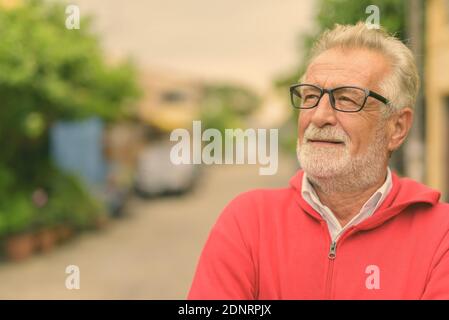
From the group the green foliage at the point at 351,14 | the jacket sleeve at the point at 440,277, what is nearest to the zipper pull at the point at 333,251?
the jacket sleeve at the point at 440,277

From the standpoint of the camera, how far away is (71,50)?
12.3 metres

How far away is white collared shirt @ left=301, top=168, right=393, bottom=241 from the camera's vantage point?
6.32ft

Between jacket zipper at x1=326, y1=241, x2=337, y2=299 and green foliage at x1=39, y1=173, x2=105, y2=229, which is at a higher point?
jacket zipper at x1=326, y1=241, x2=337, y2=299

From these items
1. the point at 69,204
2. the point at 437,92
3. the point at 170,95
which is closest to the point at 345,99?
the point at 437,92

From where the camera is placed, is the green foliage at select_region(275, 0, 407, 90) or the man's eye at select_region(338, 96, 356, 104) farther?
the green foliage at select_region(275, 0, 407, 90)

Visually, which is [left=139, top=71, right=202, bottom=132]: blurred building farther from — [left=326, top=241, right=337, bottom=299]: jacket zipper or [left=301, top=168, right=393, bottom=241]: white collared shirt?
[left=326, top=241, right=337, bottom=299]: jacket zipper

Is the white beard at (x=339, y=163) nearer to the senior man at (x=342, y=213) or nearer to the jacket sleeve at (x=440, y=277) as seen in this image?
the senior man at (x=342, y=213)

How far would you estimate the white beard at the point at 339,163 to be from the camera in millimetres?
1934

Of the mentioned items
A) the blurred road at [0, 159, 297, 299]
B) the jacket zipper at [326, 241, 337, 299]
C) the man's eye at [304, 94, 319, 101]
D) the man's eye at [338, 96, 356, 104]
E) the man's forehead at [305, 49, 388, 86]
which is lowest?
the blurred road at [0, 159, 297, 299]

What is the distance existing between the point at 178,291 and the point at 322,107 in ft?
25.9

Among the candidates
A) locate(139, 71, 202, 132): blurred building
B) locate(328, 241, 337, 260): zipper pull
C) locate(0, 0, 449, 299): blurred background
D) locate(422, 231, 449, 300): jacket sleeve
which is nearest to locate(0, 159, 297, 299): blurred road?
locate(0, 0, 449, 299): blurred background

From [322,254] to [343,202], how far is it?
0.70ft

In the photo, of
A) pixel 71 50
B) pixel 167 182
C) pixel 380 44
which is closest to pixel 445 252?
pixel 380 44

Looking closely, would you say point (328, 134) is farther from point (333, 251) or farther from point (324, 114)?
point (333, 251)
